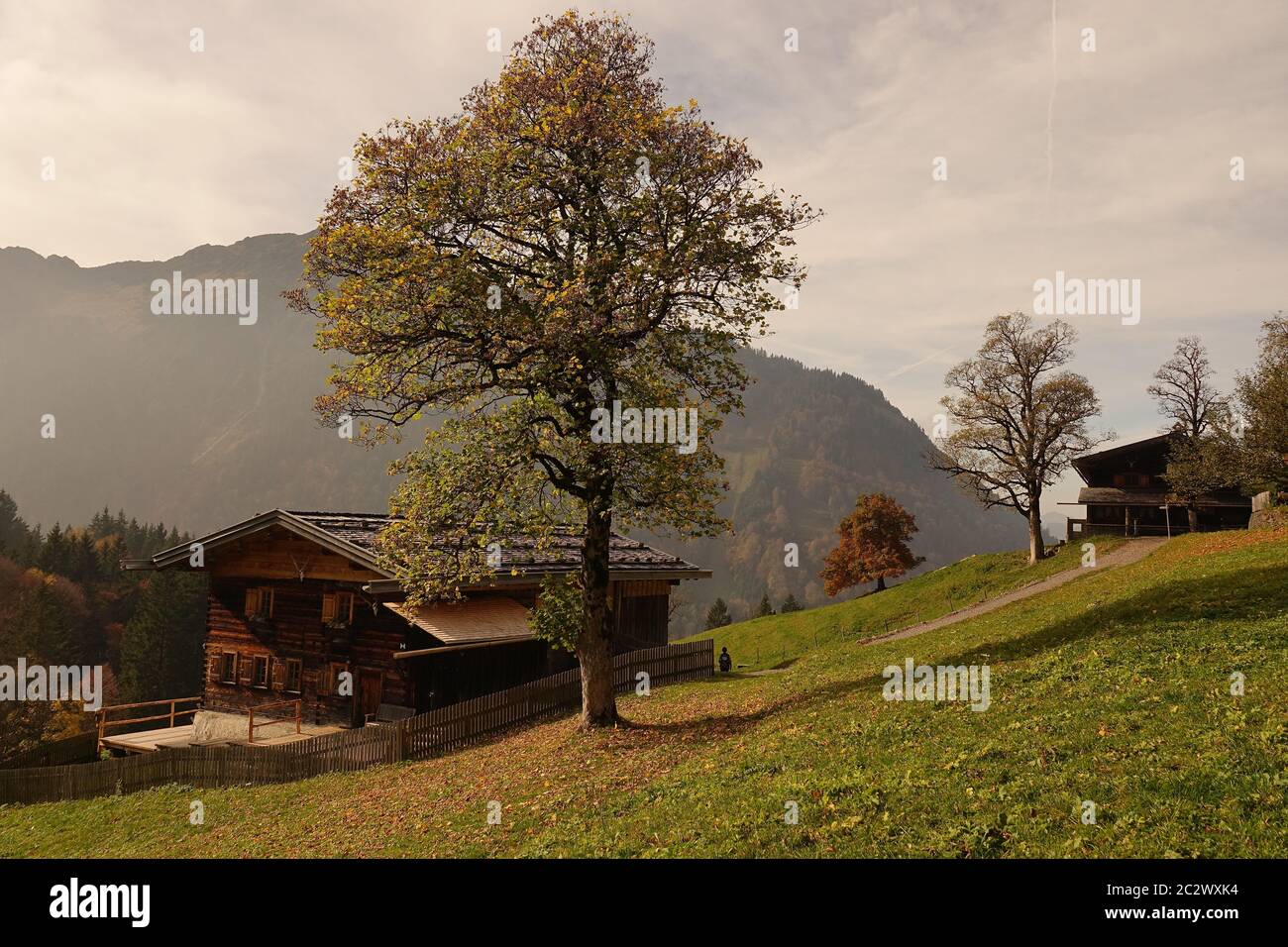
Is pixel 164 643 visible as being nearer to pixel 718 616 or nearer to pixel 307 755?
pixel 718 616

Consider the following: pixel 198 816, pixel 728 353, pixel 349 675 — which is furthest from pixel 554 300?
pixel 349 675

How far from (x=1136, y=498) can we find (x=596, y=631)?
54180 mm

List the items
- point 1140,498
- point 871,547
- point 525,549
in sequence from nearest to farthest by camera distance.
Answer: point 525,549 → point 1140,498 → point 871,547

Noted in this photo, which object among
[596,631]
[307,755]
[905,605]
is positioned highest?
[596,631]

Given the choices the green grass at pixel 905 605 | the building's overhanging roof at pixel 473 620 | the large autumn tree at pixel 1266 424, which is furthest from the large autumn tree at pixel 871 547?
the building's overhanging roof at pixel 473 620

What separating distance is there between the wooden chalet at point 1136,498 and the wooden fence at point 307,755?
158 feet

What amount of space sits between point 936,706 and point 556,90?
55.1 ft

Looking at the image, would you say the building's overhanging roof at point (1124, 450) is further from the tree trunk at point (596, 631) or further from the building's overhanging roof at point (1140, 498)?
the tree trunk at point (596, 631)

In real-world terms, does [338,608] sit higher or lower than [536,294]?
lower

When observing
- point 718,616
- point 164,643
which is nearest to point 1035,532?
point 718,616

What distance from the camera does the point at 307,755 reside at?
23.0 metres

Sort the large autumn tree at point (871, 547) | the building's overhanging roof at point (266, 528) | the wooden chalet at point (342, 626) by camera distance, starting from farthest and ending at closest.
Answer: the large autumn tree at point (871, 547) → the wooden chalet at point (342, 626) → the building's overhanging roof at point (266, 528)

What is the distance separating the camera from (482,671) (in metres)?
28.9

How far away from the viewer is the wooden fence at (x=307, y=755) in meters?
22.5
